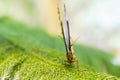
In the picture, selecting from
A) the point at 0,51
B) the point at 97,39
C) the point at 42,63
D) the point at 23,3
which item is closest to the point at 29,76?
the point at 42,63

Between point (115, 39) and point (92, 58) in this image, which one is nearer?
point (92, 58)

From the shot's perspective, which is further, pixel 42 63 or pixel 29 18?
pixel 29 18

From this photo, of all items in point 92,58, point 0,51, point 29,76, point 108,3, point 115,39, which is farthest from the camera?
point 108,3

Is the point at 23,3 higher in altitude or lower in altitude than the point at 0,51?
higher

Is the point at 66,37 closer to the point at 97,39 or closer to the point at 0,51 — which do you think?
the point at 0,51

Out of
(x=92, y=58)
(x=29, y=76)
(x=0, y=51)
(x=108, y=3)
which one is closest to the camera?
(x=29, y=76)

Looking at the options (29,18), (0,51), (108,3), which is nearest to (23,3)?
(29,18)

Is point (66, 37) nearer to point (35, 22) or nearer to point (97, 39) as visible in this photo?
point (97, 39)

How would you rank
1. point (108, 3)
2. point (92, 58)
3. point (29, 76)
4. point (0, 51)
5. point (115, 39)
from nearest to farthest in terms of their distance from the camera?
1. point (29, 76)
2. point (0, 51)
3. point (92, 58)
4. point (115, 39)
5. point (108, 3)

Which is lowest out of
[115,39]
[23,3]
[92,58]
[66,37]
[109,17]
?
[66,37]
